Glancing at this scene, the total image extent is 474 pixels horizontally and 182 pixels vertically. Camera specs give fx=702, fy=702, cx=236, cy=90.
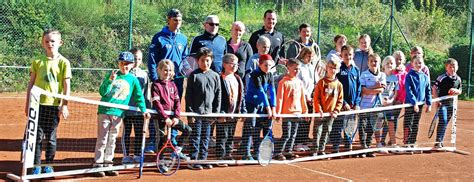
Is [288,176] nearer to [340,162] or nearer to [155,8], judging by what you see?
[340,162]

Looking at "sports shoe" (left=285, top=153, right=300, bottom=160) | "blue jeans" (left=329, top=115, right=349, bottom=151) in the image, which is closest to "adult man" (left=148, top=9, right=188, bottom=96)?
"sports shoe" (left=285, top=153, right=300, bottom=160)

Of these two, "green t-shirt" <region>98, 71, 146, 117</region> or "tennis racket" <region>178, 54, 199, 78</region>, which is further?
"tennis racket" <region>178, 54, 199, 78</region>

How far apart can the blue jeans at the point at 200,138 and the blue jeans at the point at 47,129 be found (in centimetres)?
171

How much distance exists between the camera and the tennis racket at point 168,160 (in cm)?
828

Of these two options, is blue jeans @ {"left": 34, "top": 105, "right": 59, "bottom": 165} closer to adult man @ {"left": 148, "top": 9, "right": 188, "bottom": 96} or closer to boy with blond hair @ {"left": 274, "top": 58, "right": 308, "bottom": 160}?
adult man @ {"left": 148, "top": 9, "right": 188, "bottom": 96}

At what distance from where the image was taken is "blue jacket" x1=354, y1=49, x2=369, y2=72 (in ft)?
36.7

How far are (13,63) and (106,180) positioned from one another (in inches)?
492

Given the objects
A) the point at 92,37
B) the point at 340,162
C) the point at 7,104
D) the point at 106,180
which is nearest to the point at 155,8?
the point at 92,37

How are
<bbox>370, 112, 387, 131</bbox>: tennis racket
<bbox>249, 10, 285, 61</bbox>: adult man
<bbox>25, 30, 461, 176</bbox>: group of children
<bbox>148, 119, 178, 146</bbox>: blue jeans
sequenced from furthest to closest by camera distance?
<bbox>370, 112, 387, 131</bbox>: tennis racket → <bbox>249, 10, 285, 61</bbox>: adult man → <bbox>148, 119, 178, 146</bbox>: blue jeans → <bbox>25, 30, 461, 176</bbox>: group of children

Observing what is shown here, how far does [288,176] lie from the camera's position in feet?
28.2

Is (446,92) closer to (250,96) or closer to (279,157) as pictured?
(279,157)

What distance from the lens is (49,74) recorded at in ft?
25.2

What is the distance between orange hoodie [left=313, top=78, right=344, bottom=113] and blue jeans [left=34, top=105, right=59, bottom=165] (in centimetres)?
371

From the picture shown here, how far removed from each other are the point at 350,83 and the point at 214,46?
2108 millimetres
